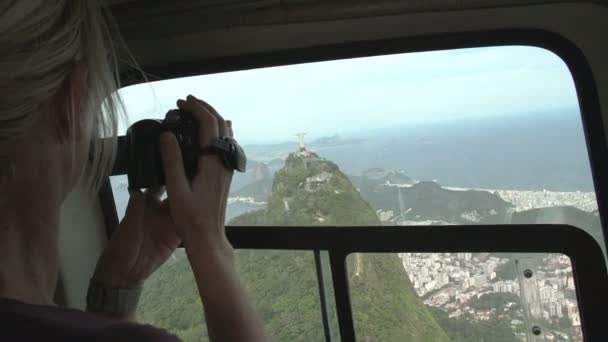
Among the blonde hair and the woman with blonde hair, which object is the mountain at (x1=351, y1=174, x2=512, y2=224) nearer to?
the woman with blonde hair

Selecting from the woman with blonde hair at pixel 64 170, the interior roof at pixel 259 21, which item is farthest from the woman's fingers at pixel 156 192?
the interior roof at pixel 259 21

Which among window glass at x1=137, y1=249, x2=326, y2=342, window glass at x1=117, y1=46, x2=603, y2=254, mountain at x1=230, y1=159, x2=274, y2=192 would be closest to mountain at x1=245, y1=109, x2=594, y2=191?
window glass at x1=117, y1=46, x2=603, y2=254

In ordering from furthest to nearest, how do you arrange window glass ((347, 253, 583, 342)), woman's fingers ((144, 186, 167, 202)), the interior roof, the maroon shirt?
window glass ((347, 253, 583, 342)) < the interior roof < woman's fingers ((144, 186, 167, 202)) < the maroon shirt

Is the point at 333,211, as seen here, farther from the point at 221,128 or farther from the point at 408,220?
the point at 221,128

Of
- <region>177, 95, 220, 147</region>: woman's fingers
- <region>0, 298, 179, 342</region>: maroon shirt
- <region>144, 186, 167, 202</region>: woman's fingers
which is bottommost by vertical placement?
<region>0, 298, 179, 342</region>: maroon shirt

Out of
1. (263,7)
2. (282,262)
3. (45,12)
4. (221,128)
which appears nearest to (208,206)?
(221,128)

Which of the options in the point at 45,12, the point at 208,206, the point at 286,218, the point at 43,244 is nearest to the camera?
the point at 45,12

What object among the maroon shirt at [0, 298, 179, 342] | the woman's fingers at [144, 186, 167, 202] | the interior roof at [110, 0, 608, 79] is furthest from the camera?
the interior roof at [110, 0, 608, 79]
